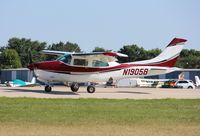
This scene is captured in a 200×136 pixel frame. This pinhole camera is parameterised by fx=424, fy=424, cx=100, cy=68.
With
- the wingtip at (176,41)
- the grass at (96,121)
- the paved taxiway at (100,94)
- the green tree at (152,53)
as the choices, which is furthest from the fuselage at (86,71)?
the green tree at (152,53)

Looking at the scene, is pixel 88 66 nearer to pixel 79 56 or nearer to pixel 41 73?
pixel 79 56

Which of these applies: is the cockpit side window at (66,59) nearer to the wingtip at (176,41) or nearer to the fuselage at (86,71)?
the fuselage at (86,71)

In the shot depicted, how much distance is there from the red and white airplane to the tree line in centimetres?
7535

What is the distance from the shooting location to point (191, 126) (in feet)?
37.7

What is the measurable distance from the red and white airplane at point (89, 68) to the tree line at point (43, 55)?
247ft

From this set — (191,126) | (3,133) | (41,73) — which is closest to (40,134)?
(3,133)

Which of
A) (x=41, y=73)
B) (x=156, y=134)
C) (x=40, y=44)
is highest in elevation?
(x=40, y=44)

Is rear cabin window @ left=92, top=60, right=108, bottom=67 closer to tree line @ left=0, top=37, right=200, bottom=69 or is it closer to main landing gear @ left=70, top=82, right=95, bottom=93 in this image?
main landing gear @ left=70, top=82, right=95, bottom=93

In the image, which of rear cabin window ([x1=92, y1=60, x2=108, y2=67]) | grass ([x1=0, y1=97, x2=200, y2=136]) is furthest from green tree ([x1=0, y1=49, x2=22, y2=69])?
grass ([x1=0, y1=97, x2=200, y2=136])

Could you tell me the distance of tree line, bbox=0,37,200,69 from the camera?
10825cm

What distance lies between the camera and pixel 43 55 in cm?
11500

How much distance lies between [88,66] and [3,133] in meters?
18.6

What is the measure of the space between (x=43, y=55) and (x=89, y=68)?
87996mm

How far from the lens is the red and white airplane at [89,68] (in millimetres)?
27266
